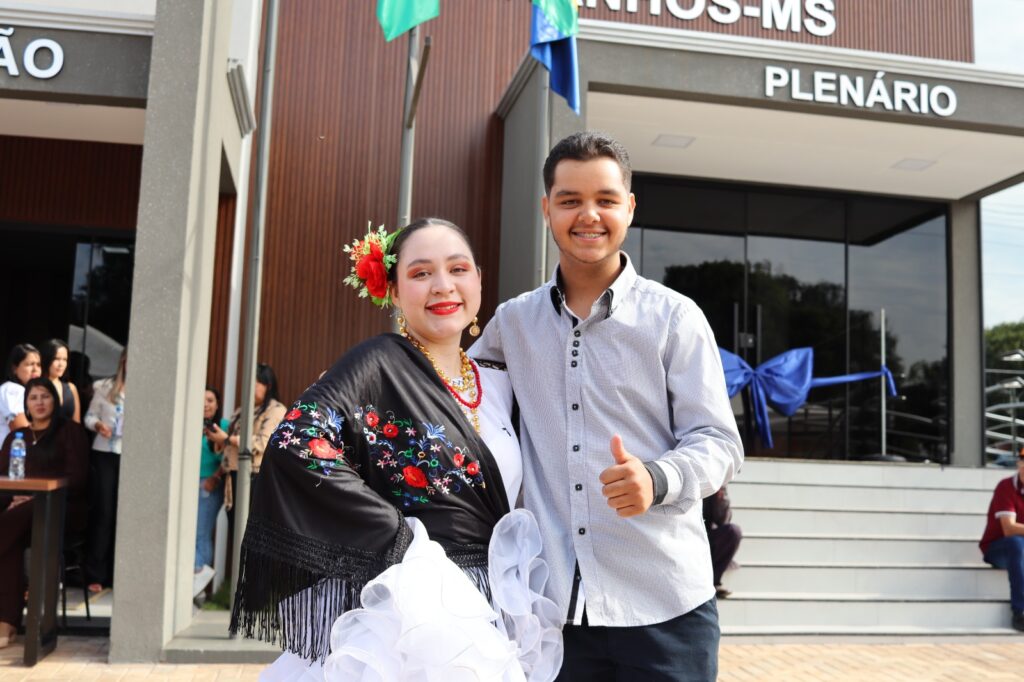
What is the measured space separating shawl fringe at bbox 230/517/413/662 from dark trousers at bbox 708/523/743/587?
16.9 feet

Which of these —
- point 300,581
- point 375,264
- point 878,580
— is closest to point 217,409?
point 878,580

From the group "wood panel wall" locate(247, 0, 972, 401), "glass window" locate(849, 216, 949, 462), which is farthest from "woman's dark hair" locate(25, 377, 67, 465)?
"glass window" locate(849, 216, 949, 462)

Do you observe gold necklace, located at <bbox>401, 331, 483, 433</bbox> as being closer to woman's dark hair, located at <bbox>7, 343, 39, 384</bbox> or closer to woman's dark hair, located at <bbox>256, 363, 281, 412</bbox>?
woman's dark hair, located at <bbox>256, 363, 281, 412</bbox>

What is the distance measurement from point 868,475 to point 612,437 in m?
7.01

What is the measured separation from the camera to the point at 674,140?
8398 millimetres

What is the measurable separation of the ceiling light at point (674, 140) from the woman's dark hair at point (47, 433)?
5291mm

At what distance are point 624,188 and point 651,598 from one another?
89 centimetres

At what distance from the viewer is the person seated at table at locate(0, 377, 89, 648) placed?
5.57 metres

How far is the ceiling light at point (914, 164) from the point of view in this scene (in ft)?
28.5

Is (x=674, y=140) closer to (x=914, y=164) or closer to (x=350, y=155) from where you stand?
(x=914, y=164)

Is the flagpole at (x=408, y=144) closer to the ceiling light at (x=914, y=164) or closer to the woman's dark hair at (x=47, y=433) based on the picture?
the woman's dark hair at (x=47, y=433)

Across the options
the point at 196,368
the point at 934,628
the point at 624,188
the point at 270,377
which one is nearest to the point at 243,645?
the point at 196,368

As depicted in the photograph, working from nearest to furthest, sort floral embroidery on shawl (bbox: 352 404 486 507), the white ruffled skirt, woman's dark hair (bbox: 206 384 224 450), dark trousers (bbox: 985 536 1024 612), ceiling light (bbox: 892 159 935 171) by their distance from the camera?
the white ruffled skirt < floral embroidery on shawl (bbox: 352 404 486 507) < dark trousers (bbox: 985 536 1024 612) < woman's dark hair (bbox: 206 384 224 450) < ceiling light (bbox: 892 159 935 171)

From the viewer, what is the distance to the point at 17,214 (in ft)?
27.2
